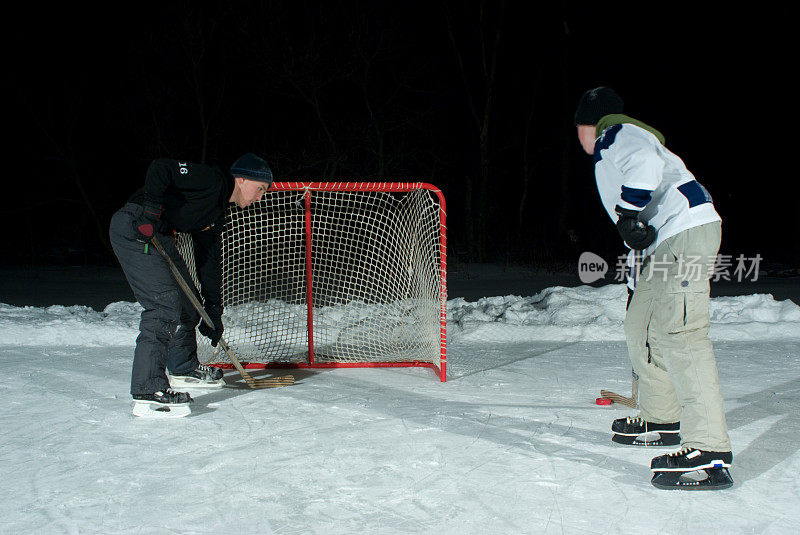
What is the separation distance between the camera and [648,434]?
2965 mm

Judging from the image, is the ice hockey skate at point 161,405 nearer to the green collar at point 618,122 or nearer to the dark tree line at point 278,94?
the green collar at point 618,122

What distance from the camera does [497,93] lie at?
60.9ft

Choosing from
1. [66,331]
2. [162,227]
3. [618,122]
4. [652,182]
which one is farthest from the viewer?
[66,331]

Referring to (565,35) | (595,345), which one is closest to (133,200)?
(595,345)

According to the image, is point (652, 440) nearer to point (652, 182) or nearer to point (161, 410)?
point (652, 182)

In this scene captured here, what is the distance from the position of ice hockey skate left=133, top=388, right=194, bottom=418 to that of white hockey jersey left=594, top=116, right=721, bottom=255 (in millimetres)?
2235

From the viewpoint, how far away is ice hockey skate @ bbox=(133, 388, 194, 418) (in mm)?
3371

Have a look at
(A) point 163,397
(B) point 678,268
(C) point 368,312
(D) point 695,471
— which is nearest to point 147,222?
(A) point 163,397

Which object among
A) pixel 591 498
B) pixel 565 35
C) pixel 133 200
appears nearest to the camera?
pixel 591 498

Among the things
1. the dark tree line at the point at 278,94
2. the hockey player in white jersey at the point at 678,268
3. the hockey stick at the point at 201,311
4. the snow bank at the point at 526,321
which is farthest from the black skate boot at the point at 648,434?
the dark tree line at the point at 278,94

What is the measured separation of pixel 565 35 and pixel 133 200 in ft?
50.2

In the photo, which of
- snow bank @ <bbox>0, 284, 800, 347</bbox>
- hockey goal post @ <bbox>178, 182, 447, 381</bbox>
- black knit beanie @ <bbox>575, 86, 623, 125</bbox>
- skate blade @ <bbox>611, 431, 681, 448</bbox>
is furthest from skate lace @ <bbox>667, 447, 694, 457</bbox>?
snow bank @ <bbox>0, 284, 800, 347</bbox>

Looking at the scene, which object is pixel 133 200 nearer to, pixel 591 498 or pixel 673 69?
pixel 591 498

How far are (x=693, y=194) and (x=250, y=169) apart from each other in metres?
2.07
